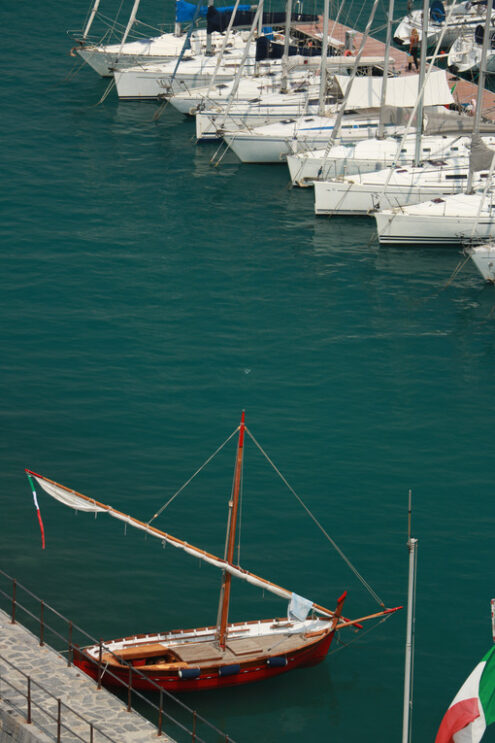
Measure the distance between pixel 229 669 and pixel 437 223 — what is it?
38.0 metres

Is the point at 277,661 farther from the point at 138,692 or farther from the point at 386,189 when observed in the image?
the point at 386,189

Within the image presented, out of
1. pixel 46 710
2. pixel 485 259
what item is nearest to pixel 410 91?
pixel 485 259

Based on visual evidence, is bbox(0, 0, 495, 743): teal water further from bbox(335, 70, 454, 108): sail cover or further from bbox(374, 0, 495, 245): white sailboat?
bbox(335, 70, 454, 108): sail cover

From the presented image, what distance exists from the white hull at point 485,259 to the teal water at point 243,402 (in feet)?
3.06

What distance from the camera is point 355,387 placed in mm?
59750

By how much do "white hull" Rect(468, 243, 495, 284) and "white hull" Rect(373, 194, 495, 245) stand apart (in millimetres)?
3405

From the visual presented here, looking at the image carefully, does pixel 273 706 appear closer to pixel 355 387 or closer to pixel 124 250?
pixel 355 387

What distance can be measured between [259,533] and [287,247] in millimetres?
27557

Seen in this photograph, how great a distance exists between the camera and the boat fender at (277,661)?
41.7 metres

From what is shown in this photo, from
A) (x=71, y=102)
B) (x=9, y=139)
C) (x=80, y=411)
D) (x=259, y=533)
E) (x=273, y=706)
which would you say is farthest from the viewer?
(x=71, y=102)

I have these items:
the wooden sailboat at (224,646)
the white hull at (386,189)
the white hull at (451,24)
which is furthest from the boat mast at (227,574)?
the white hull at (451,24)

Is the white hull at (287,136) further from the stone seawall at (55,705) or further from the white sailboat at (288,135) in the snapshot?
the stone seawall at (55,705)

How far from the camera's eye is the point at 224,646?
41875 mm

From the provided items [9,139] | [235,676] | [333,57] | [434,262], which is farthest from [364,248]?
[235,676]
